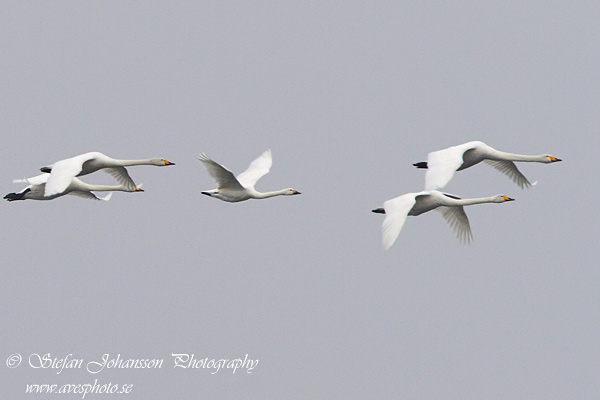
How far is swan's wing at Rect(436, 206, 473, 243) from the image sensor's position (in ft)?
104

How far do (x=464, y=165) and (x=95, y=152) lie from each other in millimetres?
8238

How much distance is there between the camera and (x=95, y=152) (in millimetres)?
30578

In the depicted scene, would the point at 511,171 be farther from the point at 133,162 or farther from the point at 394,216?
the point at 133,162

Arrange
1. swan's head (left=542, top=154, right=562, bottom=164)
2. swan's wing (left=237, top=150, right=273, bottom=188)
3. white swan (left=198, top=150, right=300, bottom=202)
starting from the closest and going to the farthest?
white swan (left=198, top=150, right=300, bottom=202)
swan's head (left=542, top=154, right=562, bottom=164)
swan's wing (left=237, top=150, right=273, bottom=188)

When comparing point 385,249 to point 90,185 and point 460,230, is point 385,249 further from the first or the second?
point 90,185

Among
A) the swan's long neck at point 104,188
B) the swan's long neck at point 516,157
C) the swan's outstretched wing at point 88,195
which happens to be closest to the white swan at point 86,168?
the swan's long neck at point 104,188

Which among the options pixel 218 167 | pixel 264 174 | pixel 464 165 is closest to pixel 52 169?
pixel 218 167

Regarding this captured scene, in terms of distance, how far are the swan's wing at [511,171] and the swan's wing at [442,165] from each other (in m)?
3.10

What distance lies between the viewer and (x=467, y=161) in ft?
99.1

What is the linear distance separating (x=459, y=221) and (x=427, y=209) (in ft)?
8.12

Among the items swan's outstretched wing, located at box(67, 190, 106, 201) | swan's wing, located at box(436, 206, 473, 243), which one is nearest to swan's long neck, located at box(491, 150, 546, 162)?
swan's wing, located at box(436, 206, 473, 243)

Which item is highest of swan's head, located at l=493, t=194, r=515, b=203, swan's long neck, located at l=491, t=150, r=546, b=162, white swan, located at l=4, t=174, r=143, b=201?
swan's long neck, located at l=491, t=150, r=546, b=162

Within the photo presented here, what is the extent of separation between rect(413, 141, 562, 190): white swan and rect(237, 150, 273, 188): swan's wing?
446 cm

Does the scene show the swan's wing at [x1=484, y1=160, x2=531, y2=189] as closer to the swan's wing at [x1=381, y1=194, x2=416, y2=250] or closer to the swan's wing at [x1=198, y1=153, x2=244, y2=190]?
the swan's wing at [x1=381, y1=194, x2=416, y2=250]
